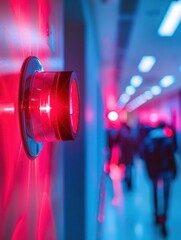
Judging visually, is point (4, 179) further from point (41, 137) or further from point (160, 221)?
point (160, 221)

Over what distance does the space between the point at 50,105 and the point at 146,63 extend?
5.78m

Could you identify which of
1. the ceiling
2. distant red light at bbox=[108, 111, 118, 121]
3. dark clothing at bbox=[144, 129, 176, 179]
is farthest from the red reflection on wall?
distant red light at bbox=[108, 111, 118, 121]

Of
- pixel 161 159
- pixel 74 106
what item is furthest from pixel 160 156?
pixel 74 106

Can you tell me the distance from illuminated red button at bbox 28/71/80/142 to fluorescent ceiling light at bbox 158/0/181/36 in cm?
252

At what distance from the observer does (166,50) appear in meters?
5.02

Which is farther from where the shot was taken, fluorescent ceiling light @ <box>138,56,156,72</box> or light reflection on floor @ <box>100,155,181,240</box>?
fluorescent ceiling light @ <box>138,56,156,72</box>

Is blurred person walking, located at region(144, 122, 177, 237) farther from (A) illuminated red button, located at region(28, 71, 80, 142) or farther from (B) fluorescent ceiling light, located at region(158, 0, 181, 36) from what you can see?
(A) illuminated red button, located at region(28, 71, 80, 142)

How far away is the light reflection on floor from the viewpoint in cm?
368

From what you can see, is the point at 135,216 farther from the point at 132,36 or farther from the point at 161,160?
the point at 132,36

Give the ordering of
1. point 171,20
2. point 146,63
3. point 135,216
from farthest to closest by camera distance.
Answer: point 146,63
point 135,216
point 171,20

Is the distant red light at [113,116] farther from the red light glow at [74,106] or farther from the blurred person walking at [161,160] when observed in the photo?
the red light glow at [74,106]

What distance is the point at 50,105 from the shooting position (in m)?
0.60

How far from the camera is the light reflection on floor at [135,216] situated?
3.68 metres

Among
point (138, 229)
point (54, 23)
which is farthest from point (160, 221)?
point (54, 23)
